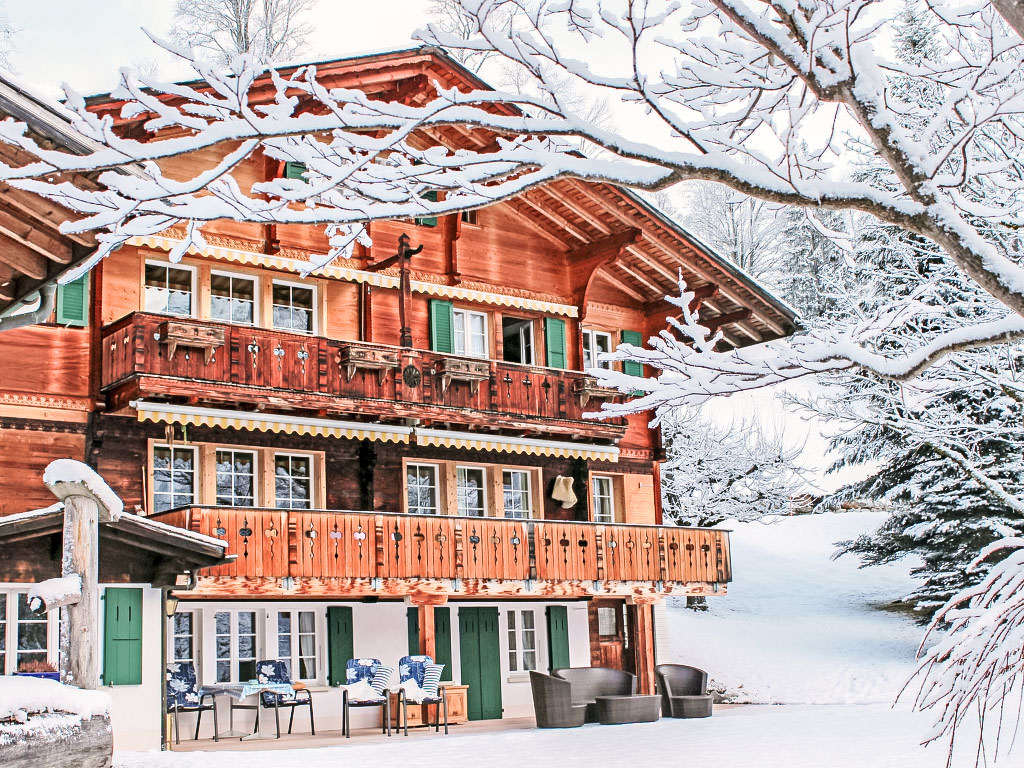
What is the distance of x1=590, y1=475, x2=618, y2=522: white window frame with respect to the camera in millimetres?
24297

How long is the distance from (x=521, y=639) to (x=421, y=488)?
3.30 m

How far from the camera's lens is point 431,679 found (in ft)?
59.7

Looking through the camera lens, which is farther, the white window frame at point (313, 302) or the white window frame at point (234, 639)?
the white window frame at point (313, 302)

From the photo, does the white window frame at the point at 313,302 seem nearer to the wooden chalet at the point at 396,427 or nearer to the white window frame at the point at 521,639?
the wooden chalet at the point at 396,427

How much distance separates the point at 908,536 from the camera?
27.1 metres

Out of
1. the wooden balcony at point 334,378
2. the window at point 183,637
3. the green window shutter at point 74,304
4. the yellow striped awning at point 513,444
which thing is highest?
the green window shutter at point 74,304

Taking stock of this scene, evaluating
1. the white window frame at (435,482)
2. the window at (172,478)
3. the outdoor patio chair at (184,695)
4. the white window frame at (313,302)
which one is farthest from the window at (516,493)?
the outdoor patio chair at (184,695)

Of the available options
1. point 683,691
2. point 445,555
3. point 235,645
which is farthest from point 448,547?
point 683,691

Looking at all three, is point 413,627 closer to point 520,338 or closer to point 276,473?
point 276,473

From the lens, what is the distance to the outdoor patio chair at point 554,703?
1817 centimetres

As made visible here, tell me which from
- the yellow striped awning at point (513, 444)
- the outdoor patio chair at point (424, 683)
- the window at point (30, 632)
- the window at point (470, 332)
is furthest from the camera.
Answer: the window at point (470, 332)

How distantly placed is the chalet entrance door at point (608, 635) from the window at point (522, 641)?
1.20 metres

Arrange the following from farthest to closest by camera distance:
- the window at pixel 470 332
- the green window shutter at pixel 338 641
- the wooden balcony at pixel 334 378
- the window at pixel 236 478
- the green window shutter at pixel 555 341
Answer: the green window shutter at pixel 555 341
the window at pixel 470 332
the green window shutter at pixel 338 641
the window at pixel 236 478
the wooden balcony at pixel 334 378

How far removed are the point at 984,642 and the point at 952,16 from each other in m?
3.60
